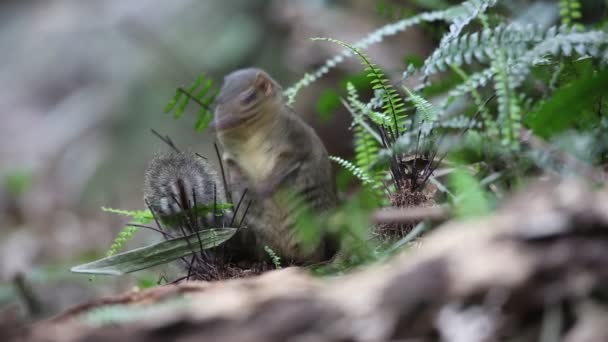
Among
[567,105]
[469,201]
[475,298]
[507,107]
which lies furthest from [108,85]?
[475,298]

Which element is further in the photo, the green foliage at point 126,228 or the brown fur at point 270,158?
the brown fur at point 270,158

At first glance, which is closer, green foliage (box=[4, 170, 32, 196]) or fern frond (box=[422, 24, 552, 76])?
fern frond (box=[422, 24, 552, 76])

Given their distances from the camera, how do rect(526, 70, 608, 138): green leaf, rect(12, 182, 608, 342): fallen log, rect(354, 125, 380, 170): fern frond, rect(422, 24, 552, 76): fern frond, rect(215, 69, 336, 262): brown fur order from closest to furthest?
1. rect(12, 182, 608, 342): fallen log
2. rect(526, 70, 608, 138): green leaf
3. rect(422, 24, 552, 76): fern frond
4. rect(354, 125, 380, 170): fern frond
5. rect(215, 69, 336, 262): brown fur

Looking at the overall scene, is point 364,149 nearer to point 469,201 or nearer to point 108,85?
point 469,201

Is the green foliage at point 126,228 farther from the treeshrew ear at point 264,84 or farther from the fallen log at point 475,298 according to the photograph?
the fallen log at point 475,298

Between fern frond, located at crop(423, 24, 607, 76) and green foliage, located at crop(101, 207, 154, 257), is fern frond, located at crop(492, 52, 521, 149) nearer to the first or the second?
fern frond, located at crop(423, 24, 607, 76)

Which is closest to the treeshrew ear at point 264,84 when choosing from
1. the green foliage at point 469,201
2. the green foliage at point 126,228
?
the green foliage at point 126,228

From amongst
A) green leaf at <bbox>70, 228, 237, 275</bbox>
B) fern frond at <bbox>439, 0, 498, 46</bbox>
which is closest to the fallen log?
green leaf at <bbox>70, 228, 237, 275</bbox>
